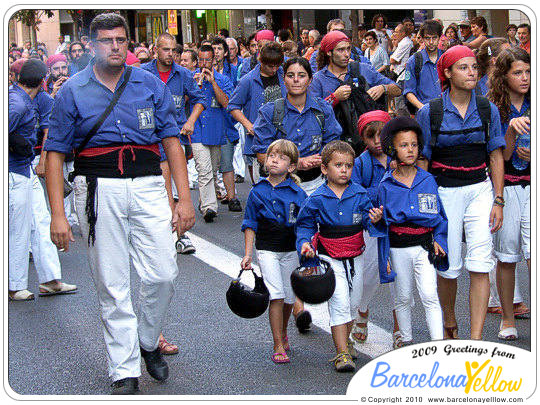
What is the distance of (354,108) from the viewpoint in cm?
786

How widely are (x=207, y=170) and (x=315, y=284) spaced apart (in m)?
5.91

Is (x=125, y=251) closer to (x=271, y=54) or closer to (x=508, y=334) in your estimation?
(x=508, y=334)

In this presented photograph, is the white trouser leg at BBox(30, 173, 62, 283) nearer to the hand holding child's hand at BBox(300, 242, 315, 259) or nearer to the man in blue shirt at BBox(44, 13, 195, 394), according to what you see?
the man in blue shirt at BBox(44, 13, 195, 394)

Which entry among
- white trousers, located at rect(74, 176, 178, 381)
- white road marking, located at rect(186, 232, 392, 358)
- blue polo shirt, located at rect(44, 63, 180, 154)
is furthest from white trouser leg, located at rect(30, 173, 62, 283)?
blue polo shirt, located at rect(44, 63, 180, 154)

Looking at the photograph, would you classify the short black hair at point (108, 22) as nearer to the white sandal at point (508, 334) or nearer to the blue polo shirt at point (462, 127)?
the blue polo shirt at point (462, 127)

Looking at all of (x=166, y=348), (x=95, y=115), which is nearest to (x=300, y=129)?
(x=166, y=348)

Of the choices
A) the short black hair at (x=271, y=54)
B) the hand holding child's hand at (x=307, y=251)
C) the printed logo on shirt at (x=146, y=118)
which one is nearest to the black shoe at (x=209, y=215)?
the short black hair at (x=271, y=54)

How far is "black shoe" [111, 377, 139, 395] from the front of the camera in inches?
217

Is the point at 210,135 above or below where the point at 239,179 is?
above

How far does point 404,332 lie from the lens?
6043 millimetres
